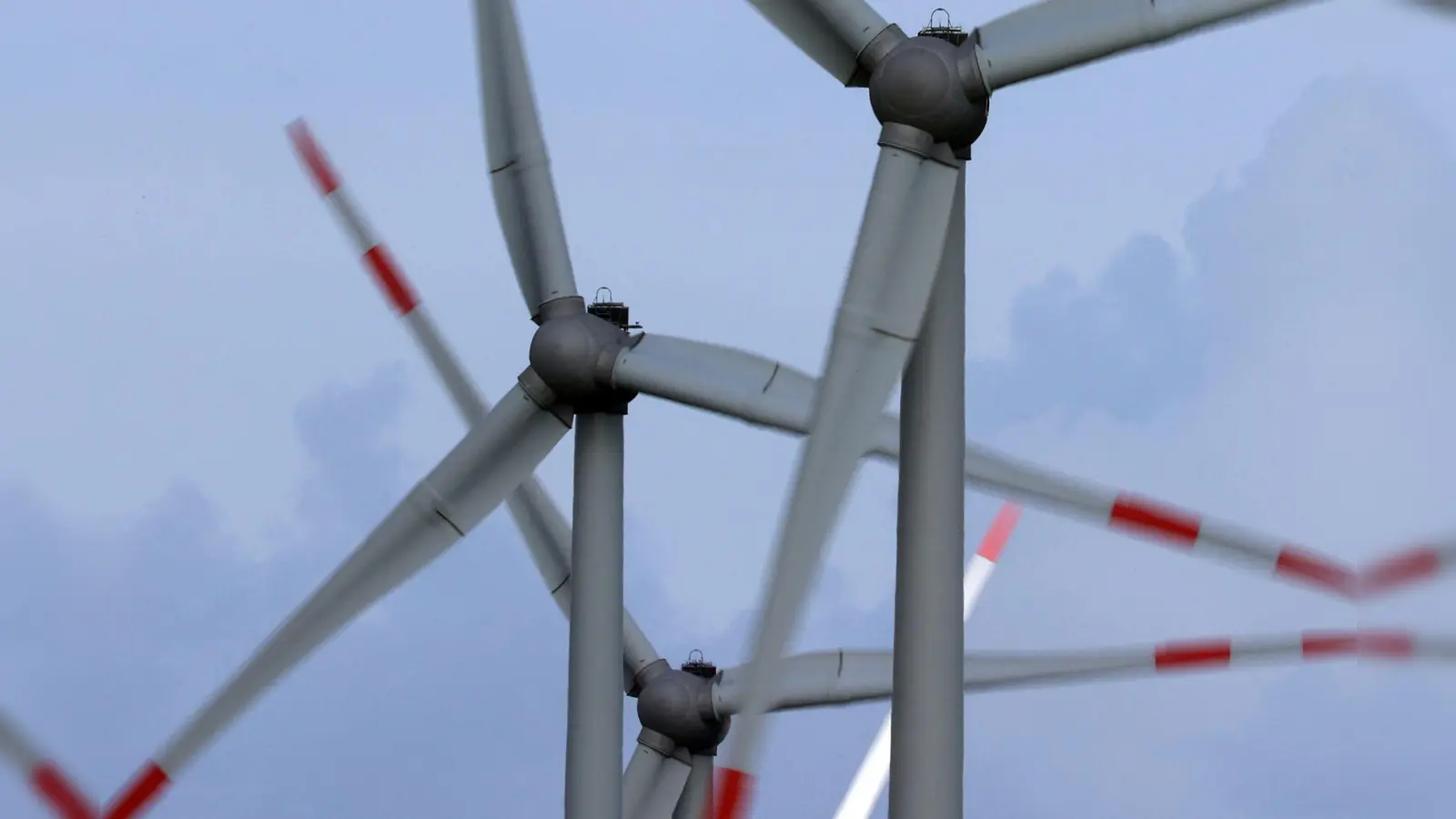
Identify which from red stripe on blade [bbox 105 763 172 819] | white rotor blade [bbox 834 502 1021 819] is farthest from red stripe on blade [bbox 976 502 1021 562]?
red stripe on blade [bbox 105 763 172 819]

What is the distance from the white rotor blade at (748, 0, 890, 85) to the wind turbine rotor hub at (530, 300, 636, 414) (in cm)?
1186

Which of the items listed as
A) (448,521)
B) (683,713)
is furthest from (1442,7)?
(683,713)

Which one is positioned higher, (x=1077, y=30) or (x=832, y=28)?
(x=832, y=28)

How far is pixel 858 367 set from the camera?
3288 centimetres

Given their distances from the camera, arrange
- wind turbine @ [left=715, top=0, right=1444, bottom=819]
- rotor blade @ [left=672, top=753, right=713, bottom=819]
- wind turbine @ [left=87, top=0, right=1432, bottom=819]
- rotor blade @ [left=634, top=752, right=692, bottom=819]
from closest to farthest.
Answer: wind turbine @ [left=715, top=0, right=1444, bottom=819]
wind turbine @ [left=87, top=0, right=1432, bottom=819]
rotor blade @ [left=634, top=752, right=692, bottom=819]
rotor blade @ [left=672, top=753, right=713, bottom=819]

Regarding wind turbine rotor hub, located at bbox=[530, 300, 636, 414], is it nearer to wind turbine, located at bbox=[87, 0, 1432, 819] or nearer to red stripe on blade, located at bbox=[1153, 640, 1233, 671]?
wind turbine, located at bbox=[87, 0, 1432, 819]

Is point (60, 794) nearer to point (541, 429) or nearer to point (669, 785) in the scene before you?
point (541, 429)

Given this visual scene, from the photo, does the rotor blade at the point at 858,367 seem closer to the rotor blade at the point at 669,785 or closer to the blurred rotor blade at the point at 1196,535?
the blurred rotor blade at the point at 1196,535

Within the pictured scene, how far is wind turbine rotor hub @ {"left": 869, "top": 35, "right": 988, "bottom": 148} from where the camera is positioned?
112ft

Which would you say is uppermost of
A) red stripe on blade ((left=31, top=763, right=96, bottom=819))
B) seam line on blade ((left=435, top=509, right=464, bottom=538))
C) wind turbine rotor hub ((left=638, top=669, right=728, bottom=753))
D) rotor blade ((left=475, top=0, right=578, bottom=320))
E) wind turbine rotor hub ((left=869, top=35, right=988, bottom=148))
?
wind turbine rotor hub ((left=638, top=669, right=728, bottom=753))

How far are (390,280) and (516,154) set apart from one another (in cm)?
363

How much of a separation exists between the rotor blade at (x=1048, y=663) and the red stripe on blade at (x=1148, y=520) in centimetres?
386

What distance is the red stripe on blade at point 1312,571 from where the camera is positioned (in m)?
39.6

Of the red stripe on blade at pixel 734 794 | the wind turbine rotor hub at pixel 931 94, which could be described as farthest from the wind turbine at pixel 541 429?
the red stripe on blade at pixel 734 794
